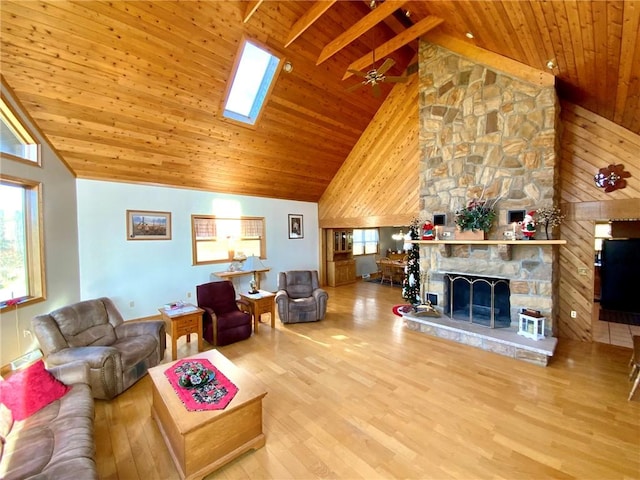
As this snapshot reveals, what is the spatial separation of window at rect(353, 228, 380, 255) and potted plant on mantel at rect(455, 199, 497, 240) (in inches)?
225

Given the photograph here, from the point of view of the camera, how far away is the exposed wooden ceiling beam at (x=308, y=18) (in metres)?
3.76

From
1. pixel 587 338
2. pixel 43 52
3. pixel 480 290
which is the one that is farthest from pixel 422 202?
pixel 43 52

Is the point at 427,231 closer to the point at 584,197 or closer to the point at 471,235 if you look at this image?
the point at 471,235

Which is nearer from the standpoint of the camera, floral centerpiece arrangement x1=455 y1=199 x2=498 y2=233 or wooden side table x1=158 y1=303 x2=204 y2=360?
wooden side table x1=158 y1=303 x2=204 y2=360

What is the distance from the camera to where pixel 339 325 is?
529cm

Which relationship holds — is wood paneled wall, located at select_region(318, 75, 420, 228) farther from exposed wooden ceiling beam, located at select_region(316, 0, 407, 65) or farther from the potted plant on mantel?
exposed wooden ceiling beam, located at select_region(316, 0, 407, 65)

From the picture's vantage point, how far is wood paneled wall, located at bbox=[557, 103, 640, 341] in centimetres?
400

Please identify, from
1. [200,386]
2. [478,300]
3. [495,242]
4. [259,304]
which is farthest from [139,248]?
[478,300]

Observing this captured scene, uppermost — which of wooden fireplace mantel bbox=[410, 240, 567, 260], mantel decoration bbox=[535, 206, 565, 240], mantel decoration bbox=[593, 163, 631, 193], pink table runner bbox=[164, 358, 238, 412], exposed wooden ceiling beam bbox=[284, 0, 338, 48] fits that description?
exposed wooden ceiling beam bbox=[284, 0, 338, 48]

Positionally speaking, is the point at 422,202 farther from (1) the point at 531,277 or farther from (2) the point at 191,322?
(2) the point at 191,322

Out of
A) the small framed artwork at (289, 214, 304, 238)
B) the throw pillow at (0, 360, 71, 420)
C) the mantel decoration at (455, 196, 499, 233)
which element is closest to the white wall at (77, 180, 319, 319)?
the small framed artwork at (289, 214, 304, 238)

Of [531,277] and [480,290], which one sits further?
[480,290]

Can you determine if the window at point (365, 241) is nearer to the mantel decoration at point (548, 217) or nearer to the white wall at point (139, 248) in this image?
the white wall at point (139, 248)

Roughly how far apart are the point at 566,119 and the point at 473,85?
155 centimetres
